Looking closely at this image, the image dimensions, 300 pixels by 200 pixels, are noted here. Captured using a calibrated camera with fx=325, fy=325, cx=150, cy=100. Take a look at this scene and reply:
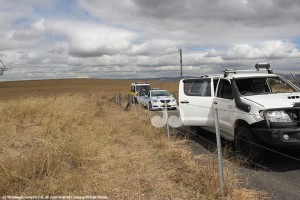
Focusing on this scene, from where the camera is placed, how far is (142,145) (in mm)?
8297

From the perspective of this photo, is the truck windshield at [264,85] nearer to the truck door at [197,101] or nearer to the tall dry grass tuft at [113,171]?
the truck door at [197,101]

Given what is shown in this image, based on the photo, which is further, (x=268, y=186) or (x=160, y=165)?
(x=160, y=165)

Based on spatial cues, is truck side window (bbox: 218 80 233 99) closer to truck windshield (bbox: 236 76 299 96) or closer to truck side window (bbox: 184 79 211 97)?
truck windshield (bbox: 236 76 299 96)

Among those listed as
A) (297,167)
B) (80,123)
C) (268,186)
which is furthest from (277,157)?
(80,123)

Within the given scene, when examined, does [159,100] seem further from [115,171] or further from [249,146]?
[115,171]

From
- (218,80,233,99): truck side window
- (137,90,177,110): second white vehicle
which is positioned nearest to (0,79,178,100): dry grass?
(137,90,177,110): second white vehicle

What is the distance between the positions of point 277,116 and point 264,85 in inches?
88.9

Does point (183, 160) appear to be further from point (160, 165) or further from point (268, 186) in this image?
point (268, 186)

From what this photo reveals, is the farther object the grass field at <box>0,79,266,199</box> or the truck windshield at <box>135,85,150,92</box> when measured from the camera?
the truck windshield at <box>135,85,150,92</box>

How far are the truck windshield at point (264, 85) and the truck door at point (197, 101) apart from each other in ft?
2.72

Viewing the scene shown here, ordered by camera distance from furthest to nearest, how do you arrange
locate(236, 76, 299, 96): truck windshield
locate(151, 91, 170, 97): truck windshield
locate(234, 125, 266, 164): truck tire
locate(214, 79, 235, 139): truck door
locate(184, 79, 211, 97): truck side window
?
locate(151, 91, 170, 97): truck windshield
locate(184, 79, 211, 97): truck side window
locate(236, 76, 299, 96): truck windshield
locate(214, 79, 235, 139): truck door
locate(234, 125, 266, 164): truck tire

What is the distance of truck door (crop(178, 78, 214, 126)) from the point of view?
791 centimetres

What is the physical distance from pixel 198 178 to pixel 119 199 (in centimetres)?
129

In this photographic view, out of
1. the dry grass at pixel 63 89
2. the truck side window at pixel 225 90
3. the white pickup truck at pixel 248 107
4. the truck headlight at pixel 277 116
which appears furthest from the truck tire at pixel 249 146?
the dry grass at pixel 63 89
